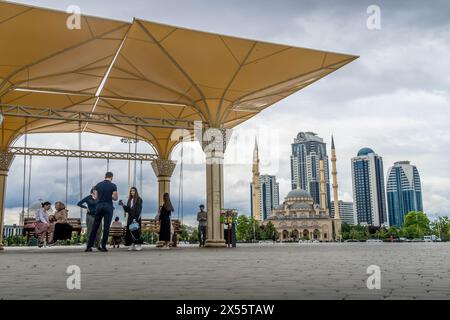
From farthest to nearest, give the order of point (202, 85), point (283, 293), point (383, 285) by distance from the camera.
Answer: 1. point (202, 85)
2. point (383, 285)
3. point (283, 293)

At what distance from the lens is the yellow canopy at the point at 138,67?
14102 millimetres

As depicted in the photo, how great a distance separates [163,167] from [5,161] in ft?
25.7

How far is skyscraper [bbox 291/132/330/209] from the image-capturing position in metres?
175

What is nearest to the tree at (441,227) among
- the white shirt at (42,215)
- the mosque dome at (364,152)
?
the white shirt at (42,215)

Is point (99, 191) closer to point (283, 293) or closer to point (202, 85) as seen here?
point (202, 85)

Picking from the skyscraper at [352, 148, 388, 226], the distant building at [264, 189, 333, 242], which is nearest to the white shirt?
the distant building at [264, 189, 333, 242]

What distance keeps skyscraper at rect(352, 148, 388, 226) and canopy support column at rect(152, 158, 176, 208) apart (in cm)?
15877

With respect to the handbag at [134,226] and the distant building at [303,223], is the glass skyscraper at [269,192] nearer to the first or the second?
the distant building at [303,223]

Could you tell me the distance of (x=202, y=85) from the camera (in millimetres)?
18391

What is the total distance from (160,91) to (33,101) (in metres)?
6.06

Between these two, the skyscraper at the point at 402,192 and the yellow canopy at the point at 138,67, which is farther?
the skyscraper at the point at 402,192

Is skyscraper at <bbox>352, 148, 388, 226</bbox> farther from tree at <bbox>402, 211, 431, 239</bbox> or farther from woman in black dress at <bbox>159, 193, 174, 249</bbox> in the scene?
woman in black dress at <bbox>159, 193, 174, 249</bbox>

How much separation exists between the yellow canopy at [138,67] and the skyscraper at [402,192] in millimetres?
172445

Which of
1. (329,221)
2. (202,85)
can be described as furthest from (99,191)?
(329,221)
